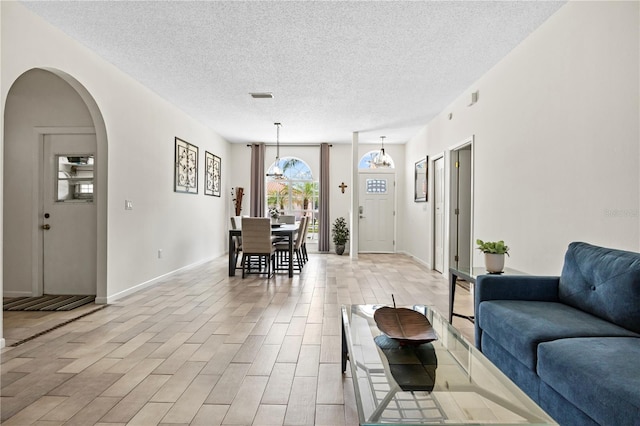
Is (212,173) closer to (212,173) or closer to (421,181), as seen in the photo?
(212,173)

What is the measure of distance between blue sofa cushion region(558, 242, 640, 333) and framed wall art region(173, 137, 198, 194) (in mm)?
5316

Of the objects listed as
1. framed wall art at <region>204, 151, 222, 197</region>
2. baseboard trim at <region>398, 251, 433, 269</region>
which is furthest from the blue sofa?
framed wall art at <region>204, 151, 222, 197</region>

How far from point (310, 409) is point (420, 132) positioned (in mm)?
6707

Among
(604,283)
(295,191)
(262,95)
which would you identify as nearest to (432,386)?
(604,283)

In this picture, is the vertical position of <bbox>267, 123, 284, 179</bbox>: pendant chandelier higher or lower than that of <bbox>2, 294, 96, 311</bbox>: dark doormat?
higher

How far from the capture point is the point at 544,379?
171cm

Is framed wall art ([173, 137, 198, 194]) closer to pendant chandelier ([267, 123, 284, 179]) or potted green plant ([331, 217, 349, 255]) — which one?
→ pendant chandelier ([267, 123, 284, 179])

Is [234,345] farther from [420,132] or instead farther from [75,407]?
[420,132]

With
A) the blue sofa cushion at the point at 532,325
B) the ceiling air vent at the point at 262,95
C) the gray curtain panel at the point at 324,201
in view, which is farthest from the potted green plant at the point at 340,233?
the blue sofa cushion at the point at 532,325

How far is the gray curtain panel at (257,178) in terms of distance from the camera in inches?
360

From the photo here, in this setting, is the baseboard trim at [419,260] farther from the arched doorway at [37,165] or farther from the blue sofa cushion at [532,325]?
the arched doorway at [37,165]

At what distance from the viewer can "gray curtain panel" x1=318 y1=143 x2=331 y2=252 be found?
30.2ft

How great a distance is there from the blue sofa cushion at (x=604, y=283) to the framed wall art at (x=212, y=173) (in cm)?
648

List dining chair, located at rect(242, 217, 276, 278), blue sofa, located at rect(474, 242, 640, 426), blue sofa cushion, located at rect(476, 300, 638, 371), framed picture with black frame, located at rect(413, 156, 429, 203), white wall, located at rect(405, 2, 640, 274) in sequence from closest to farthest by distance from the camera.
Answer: blue sofa, located at rect(474, 242, 640, 426)
blue sofa cushion, located at rect(476, 300, 638, 371)
white wall, located at rect(405, 2, 640, 274)
dining chair, located at rect(242, 217, 276, 278)
framed picture with black frame, located at rect(413, 156, 429, 203)
